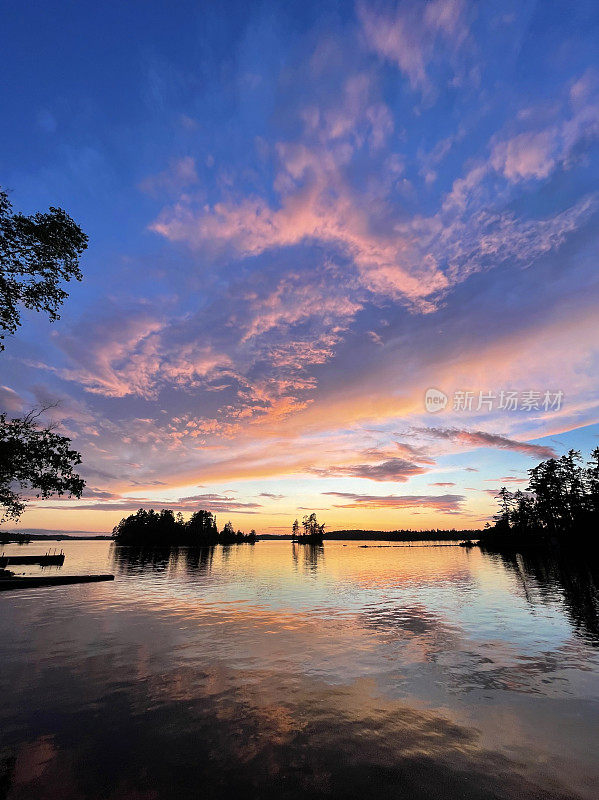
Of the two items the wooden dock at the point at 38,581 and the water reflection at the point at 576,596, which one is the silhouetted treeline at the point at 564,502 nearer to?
the water reflection at the point at 576,596

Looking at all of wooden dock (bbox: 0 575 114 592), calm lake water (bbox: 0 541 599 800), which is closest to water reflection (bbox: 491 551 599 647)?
calm lake water (bbox: 0 541 599 800)

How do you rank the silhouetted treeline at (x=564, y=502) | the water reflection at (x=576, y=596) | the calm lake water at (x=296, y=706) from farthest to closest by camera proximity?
the silhouetted treeline at (x=564, y=502) → the water reflection at (x=576, y=596) → the calm lake water at (x=296, y=706)

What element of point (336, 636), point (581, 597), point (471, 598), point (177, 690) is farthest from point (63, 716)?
point (581, 597)

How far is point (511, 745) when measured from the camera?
10.9 metres

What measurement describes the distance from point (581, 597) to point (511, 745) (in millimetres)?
36524

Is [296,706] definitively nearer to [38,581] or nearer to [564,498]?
[38,581]

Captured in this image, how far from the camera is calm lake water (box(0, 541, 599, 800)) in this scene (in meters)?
9.07

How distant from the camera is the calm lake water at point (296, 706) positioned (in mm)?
9070

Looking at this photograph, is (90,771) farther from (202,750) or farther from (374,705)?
(374,705)

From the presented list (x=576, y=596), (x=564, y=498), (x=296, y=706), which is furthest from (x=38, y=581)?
(x=564, y=498)

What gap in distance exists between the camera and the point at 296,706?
13.5 m

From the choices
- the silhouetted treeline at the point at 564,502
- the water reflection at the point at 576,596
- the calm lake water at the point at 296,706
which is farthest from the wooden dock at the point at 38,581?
the silhouetted treeline at the point at 564,502

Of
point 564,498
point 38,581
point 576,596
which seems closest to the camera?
point 576,596

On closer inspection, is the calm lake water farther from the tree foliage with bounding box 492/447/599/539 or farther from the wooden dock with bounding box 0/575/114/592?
the tree foliage with bounding box 492/447/599/539
